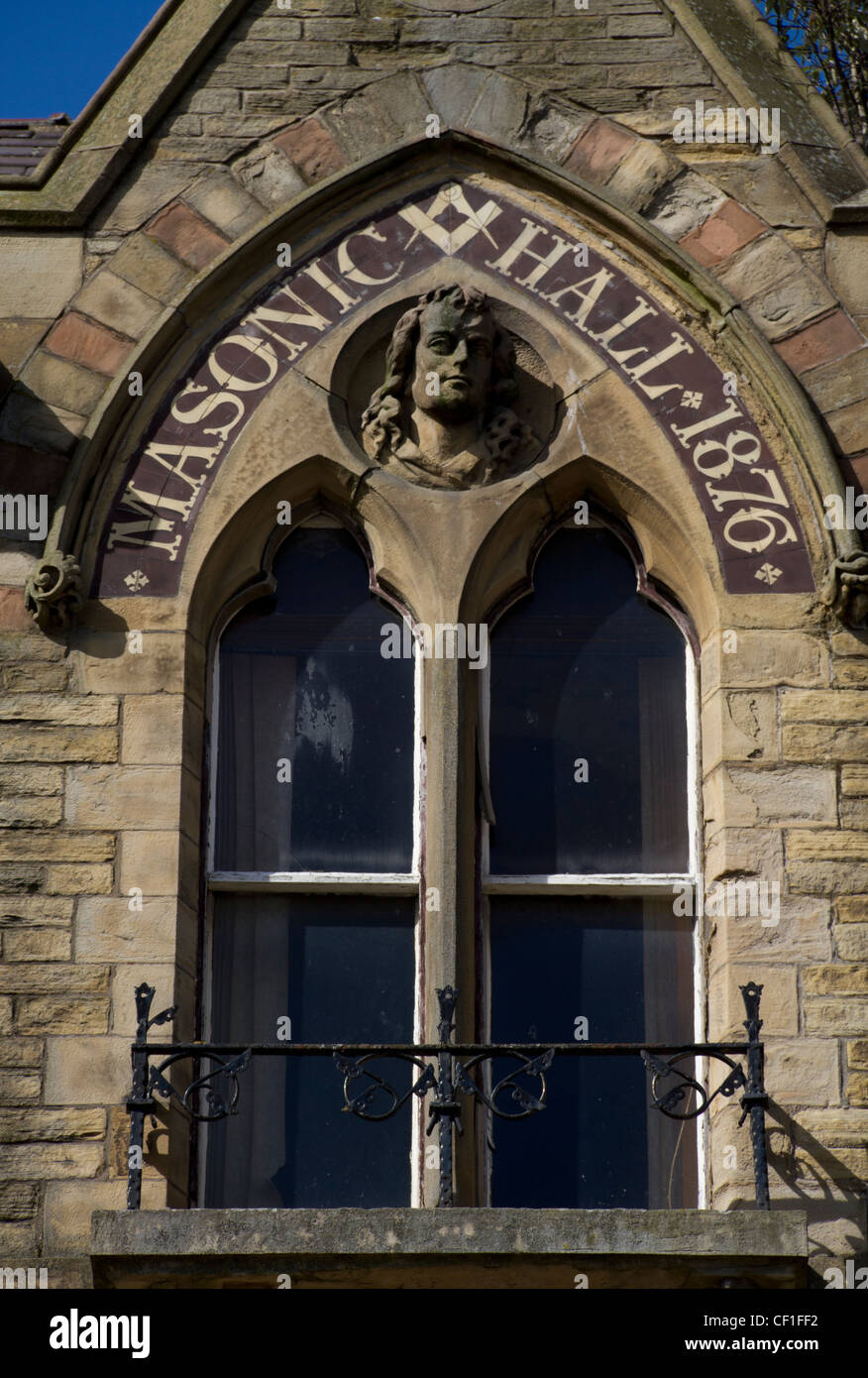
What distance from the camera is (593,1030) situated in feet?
30.4

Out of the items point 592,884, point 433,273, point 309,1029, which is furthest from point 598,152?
point 309,1029

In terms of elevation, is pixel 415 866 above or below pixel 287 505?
below

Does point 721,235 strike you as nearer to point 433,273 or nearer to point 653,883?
point 433,273

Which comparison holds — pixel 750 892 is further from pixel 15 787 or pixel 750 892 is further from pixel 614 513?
pixel 15 787

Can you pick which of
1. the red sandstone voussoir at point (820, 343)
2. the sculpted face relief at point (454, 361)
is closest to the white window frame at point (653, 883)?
the sculpted face relief at point (454, 361)

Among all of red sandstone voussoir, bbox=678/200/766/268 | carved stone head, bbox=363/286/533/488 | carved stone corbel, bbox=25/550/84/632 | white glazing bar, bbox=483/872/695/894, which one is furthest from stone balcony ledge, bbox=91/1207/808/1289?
red sandstone voussoir, bbox=678/200/766/268

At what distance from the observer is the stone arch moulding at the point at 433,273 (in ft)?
32.1

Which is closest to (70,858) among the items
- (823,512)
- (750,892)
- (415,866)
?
(415,866)

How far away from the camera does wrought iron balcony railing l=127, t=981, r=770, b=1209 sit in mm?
8383

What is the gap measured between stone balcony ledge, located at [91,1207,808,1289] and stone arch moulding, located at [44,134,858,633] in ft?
8.13

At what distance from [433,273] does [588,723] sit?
1830 mm
